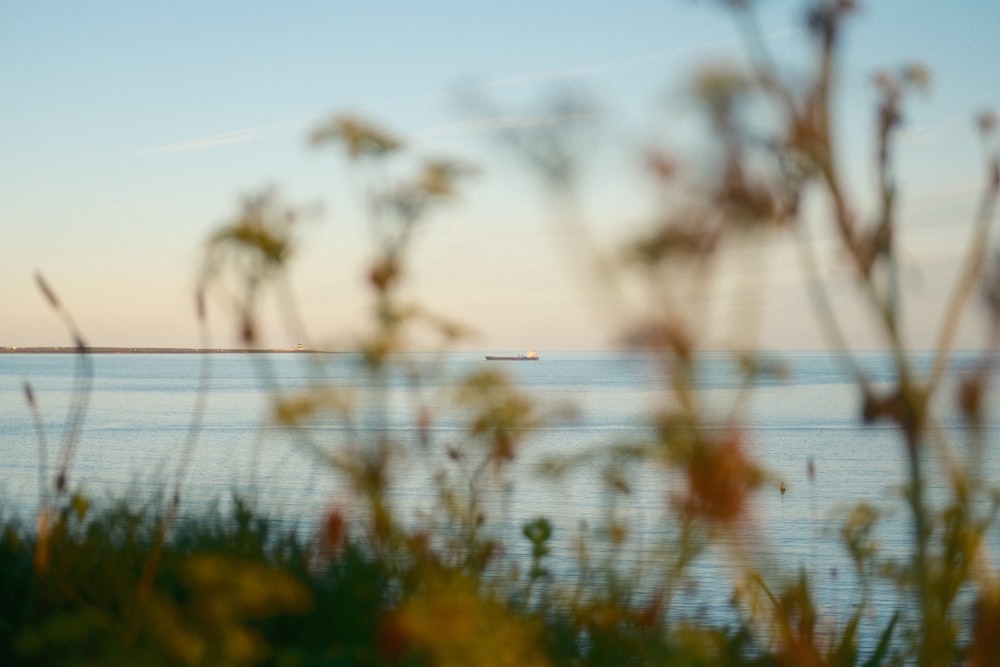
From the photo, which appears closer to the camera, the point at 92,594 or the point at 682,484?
the point at 682,484

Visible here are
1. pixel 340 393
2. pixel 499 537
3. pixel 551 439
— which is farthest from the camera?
pixel 551 439

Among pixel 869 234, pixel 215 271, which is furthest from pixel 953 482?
pixel 215 271

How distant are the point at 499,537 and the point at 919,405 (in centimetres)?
241

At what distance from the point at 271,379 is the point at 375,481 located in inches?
14.4

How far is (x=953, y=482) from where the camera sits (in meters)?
2.29

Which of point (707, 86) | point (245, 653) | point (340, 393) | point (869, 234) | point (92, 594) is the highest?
point (707, 86)

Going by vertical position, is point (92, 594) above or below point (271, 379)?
below

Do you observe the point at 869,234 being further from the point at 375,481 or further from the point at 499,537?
the point at 499,537

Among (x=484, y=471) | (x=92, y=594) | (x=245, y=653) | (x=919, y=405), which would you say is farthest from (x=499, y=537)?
(x=919, y=405)

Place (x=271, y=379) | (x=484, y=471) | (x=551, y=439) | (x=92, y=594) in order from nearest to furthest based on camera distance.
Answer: (x=271, y=379), (x=484, y=471), (x=92, y=594), (x=551, y=439)

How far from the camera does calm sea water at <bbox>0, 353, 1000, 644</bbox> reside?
8.63ft

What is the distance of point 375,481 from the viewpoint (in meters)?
2.63

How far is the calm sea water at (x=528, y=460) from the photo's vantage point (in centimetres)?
263

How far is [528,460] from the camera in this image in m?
3.42
